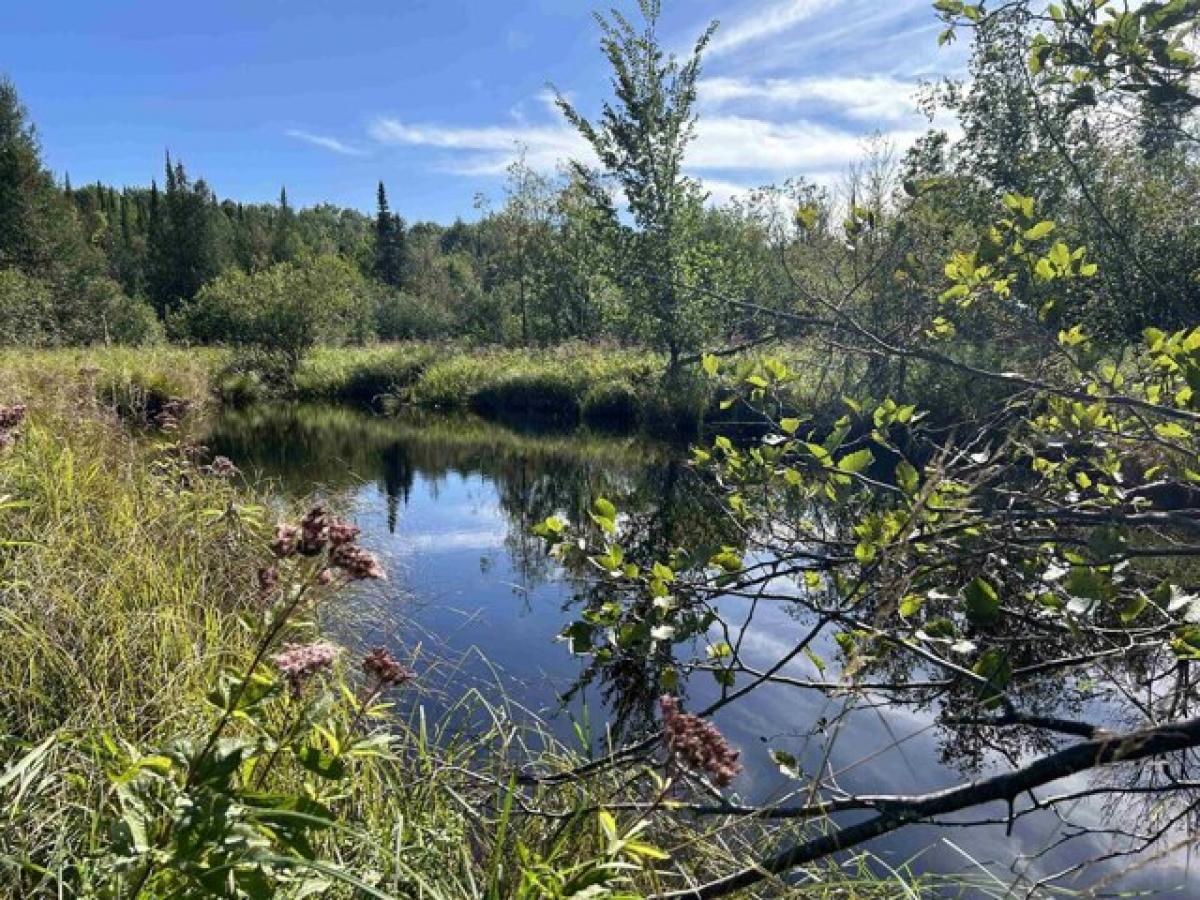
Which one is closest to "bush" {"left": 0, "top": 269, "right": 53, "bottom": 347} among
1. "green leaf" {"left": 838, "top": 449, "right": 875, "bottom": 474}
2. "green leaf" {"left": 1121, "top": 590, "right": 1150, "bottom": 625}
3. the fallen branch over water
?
"green leaf" {"left": 838, "top": 449, "right": 875, "bottom": 474}

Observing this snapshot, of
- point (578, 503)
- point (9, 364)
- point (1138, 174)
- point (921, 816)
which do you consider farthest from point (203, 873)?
point (1138, 174)

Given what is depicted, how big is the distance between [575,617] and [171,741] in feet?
15.7

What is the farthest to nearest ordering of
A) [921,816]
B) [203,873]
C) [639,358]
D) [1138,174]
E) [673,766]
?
[639,358], [1138,174], [673,766], [921,816], [203,873]

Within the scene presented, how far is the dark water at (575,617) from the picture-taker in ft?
11.5

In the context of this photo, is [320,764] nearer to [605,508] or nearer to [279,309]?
[605,508]

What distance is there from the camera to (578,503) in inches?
393

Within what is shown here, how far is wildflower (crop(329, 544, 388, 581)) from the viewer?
1.45 metres

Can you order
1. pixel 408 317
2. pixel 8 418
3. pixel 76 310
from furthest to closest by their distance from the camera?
pixel 408 317 → pixel 76 310 → pixel 8 418

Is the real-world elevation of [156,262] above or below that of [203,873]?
above

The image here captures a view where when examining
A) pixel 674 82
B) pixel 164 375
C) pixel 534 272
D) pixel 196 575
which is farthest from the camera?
pixel 534 272

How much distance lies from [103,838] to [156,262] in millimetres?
44890

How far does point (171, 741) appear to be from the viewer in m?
1.33

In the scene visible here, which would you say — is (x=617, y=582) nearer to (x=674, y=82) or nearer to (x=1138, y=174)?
(x=1138, y=174)

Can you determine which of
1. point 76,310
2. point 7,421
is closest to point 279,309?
point 76,310
